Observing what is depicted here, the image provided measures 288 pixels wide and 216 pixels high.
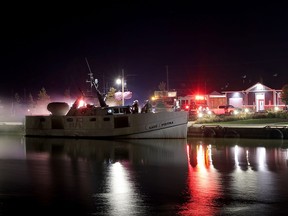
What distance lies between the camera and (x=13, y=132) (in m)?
49.6

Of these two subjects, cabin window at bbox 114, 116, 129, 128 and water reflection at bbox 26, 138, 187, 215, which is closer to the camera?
water reflection at bbox 26, 138, 187, 215

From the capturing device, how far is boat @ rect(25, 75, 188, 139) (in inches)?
1468

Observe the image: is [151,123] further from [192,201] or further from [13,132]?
[192,201]

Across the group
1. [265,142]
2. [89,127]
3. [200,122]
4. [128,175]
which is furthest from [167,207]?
[200,122]

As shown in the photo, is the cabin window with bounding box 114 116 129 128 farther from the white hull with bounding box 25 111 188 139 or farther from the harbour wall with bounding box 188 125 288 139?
the harbour wall with bounding box 188 125 288 139

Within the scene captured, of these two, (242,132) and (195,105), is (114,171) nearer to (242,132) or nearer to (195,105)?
(242,132)

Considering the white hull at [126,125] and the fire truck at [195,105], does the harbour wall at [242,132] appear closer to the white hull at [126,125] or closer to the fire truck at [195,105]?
the white hull at [126,125]

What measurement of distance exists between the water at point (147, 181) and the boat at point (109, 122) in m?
6.76

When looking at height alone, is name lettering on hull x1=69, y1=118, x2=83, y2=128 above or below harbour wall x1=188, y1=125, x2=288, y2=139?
above

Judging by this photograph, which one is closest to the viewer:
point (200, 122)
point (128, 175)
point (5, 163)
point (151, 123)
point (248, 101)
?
point (128, 175)

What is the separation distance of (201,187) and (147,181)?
2270mm

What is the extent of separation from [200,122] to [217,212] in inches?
1326

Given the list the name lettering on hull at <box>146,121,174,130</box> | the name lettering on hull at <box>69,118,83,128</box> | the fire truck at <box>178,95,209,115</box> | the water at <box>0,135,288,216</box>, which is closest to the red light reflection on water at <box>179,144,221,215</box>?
the water at <box>0,135,288,216</box>

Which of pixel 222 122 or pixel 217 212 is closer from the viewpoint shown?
pixel 217 212
